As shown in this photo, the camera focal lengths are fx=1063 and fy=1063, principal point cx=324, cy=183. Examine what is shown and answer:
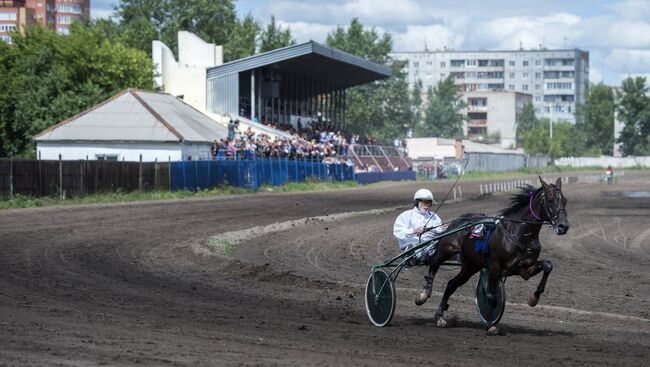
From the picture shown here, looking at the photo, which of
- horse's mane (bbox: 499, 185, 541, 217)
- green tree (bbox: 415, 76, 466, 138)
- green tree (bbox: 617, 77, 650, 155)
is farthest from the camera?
green tree (bbox: 415, 76, 466, 138)

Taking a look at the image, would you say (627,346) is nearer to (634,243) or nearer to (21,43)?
(634,243)

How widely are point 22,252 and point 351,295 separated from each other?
830 centimetres

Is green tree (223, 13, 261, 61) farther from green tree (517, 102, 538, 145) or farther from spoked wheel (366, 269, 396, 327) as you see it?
spoked wheel (366, 269, 396, 327)

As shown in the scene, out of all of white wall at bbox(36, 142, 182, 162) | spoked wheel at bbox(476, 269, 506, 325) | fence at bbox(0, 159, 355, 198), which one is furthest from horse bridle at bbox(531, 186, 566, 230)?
white wall at bbox(36, 142, 182, 162)

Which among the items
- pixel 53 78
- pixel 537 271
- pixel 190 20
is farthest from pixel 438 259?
pixel 190 20

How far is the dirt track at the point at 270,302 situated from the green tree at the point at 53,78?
36.3 meters

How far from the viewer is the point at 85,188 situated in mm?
38344

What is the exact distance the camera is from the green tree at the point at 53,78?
211ft

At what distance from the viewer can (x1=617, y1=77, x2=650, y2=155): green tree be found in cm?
15012

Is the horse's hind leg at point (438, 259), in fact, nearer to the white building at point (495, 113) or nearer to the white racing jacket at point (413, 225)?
the white racing jacket at point (413, 225)

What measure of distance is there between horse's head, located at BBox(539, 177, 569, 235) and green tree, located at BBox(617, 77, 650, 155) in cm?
14245

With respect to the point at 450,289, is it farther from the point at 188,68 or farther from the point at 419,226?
the point at 188,68

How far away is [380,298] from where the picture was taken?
12492 millimetres

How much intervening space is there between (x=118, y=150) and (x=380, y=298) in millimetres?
39339
